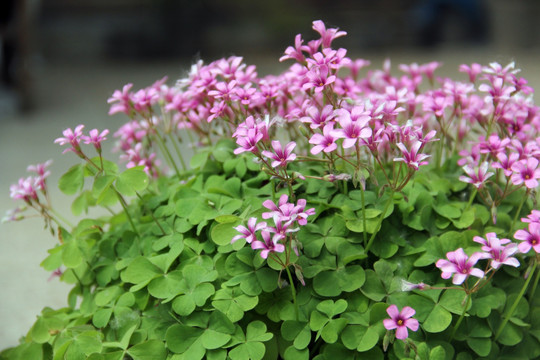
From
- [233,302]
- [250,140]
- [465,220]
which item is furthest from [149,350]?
[465,220]

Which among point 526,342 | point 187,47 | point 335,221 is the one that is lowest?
point 187,47

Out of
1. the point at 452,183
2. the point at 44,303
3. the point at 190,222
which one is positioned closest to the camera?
the point at 190,222

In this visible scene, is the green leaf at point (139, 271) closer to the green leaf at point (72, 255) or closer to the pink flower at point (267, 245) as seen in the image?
the green leaf at point (72, 255)

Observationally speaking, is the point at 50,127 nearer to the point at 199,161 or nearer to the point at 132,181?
the point at 199,161

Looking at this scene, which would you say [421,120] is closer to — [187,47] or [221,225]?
[221,225]

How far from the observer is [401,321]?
1.02 meters

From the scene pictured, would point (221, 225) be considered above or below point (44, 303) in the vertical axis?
above

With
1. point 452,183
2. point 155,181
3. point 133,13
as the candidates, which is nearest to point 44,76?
point 133,13

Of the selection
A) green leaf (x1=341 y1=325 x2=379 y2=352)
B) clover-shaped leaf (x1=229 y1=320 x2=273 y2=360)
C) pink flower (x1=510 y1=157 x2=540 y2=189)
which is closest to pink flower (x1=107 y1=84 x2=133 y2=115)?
clover-shaped leaf (x1=229 y1=320 x2=273 y2=360)

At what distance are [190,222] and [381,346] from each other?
433 mm

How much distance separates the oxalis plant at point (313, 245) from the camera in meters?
1.06

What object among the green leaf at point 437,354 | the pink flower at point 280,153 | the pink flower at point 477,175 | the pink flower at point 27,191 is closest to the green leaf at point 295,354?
the green leaf at point 437,354

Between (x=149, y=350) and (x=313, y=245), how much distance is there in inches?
13.6

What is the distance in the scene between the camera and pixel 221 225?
1.14 m
